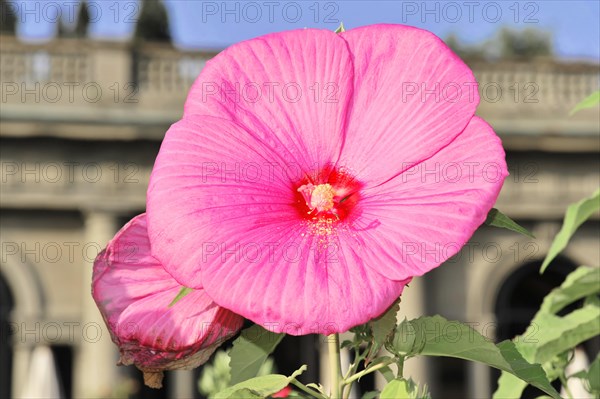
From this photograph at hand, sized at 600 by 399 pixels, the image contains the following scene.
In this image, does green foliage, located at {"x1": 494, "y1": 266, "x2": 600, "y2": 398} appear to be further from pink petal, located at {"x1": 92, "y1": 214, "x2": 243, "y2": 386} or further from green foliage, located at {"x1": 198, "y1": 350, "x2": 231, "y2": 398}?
green foliage, located at {"x1": 198, "y1": 350, "x2": 231, "y2": 398}

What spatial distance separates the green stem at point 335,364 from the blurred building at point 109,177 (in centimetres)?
1177

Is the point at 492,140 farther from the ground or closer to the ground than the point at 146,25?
closer to the ground

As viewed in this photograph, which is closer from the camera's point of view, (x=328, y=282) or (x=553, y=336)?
(x=328, y=282)

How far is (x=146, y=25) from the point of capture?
86.8 ft

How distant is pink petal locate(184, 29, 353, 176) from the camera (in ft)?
2.38

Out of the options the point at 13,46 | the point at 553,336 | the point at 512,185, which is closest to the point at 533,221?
the point at 512,185

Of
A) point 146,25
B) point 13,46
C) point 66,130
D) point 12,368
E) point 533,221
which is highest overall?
point 146,25

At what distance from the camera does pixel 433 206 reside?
67 centimetres

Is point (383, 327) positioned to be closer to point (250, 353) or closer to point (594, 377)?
point (250, 353)

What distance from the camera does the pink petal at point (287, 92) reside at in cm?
73

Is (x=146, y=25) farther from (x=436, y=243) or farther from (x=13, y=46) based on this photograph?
(x=436, y=243)

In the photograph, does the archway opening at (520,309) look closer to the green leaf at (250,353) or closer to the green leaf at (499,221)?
the green leaf at (250,353)

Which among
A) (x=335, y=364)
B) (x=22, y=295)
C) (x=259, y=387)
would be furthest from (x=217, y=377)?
(x=22, y=295)

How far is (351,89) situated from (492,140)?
4.8 inches
